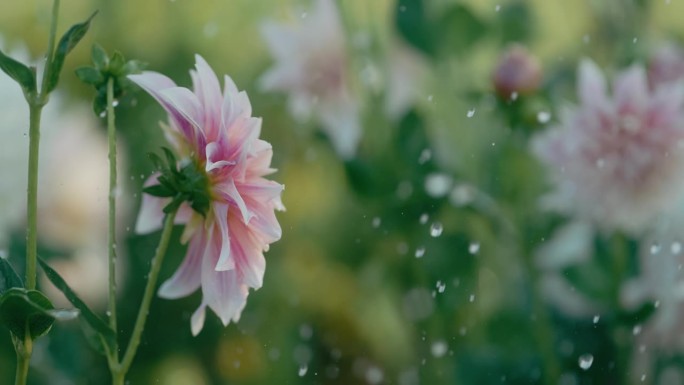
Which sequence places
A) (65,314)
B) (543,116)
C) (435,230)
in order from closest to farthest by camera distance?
1. (65,314)
2. (543,116)
3. (435,230)

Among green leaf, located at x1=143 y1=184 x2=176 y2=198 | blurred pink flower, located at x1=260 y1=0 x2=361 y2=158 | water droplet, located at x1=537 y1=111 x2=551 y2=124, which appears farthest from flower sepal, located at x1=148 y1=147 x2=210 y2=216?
blurred pink flower, located at x1=260 y1=0 x2=361 y2=158

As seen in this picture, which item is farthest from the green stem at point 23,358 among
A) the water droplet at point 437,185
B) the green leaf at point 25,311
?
the water droplet at point 437,185

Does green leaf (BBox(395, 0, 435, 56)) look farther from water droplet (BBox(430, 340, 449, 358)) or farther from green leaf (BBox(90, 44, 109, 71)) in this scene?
green leaf (BBox(90, 44, 109, 71))

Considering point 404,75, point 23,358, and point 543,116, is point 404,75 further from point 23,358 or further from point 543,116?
point 23,358

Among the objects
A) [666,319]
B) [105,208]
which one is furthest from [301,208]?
[666,319]

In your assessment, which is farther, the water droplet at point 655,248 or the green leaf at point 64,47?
the water droplet at point 655,248

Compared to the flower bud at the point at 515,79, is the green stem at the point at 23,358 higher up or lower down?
higher up

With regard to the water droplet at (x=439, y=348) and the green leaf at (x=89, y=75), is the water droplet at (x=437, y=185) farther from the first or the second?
the green leaf at (x=89, y=75)

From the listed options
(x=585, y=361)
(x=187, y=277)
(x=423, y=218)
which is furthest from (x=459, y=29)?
(x=187, y=277)
